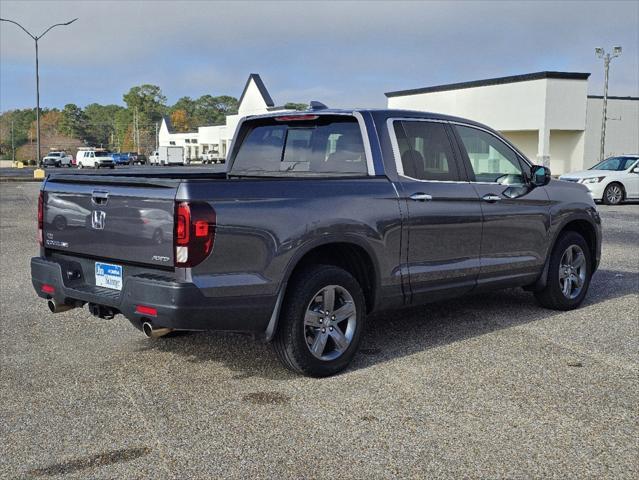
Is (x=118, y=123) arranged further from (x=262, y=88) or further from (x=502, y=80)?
(x=502, y=80)

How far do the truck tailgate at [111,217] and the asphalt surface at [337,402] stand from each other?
0.93 m

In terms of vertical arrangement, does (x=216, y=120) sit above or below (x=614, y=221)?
above

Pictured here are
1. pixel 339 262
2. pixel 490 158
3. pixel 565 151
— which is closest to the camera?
pixel 339 262

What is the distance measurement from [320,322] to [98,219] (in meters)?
1.67

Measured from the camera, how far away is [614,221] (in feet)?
57.3

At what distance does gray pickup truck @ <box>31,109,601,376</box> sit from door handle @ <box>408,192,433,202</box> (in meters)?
0.02

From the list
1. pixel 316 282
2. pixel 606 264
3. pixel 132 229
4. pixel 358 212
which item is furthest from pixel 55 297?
pixel 606 264

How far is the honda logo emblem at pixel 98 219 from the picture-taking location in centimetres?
489

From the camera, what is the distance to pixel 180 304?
14.5ft

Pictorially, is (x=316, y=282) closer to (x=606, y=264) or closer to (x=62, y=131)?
(x=606, y=264)

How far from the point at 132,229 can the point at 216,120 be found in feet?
575

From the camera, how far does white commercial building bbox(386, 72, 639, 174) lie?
43.9 m

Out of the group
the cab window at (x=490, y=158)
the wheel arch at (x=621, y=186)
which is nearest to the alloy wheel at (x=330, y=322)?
the cab window at (x=490, y=158)

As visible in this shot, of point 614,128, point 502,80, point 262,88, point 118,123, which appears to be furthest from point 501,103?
point 118,123
